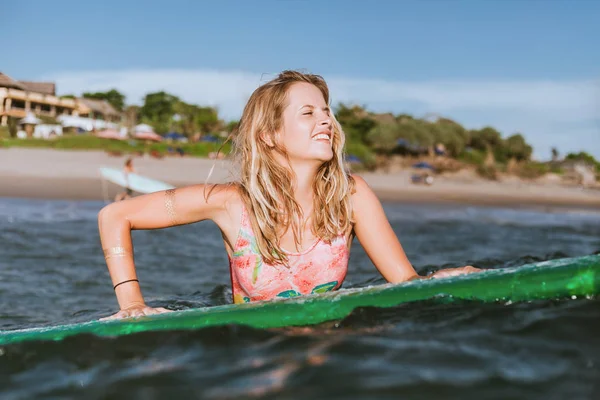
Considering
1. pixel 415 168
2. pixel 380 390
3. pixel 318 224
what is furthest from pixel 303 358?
pixel 415 168

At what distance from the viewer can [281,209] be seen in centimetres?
364

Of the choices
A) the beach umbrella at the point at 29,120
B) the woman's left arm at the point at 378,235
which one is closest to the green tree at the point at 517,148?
the beach umbrella at the point at 29,120

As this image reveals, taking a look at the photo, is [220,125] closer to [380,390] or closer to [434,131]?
[434,131]

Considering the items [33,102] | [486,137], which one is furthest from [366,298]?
[486,137]

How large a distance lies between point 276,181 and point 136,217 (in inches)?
29.5

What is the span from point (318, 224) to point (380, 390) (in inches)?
62.6

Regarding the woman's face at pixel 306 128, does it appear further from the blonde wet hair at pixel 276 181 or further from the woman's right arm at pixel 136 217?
the woman's right arm at pixel 136 217

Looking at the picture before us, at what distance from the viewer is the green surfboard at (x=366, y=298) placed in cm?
292

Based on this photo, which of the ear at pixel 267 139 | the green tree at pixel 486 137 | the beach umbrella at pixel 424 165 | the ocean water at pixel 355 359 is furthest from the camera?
the green tree at pixel 486 137

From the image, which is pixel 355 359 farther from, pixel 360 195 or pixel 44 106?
pixel 44 106

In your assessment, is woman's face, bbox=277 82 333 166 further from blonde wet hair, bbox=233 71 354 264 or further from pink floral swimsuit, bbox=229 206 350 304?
pink floral swimsuit, bbox=229 206 350 304

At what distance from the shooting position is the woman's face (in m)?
3.50

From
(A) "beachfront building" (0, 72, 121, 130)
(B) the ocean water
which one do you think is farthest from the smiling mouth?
(A) "beachfront building" (0, 72, 121, 130)

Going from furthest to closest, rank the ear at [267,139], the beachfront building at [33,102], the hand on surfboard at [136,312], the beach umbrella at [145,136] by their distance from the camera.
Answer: the beach umbrella at [145,136] → the beachfront building at [33,102] → the ear at [267,139] → the hand on surfboard at [136,312]
